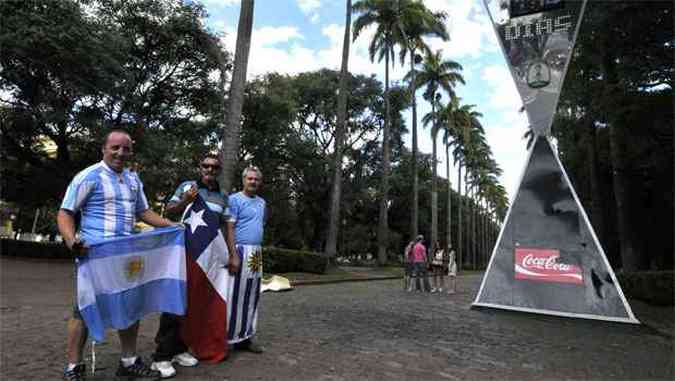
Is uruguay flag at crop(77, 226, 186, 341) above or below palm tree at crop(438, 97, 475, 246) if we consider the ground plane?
below

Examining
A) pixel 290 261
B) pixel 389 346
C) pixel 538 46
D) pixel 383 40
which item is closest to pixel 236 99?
pixel 538 46

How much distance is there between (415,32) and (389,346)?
33975 mm

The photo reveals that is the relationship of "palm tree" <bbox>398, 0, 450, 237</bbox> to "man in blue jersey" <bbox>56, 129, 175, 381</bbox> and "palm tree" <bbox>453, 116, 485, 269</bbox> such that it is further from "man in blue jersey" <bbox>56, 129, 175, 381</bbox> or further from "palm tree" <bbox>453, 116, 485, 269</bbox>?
"man in blue jersey" <bbox>56, 129, 175, 381</bbox>

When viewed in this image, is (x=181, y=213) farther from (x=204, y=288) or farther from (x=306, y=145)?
(x=306, y=145)

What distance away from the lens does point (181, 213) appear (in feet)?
14.7

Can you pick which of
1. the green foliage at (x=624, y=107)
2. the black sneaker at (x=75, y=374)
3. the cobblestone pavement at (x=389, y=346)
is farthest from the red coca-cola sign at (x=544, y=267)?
the black sneaker at (x=75, y=374)

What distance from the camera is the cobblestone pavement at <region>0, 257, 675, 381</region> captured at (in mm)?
4477

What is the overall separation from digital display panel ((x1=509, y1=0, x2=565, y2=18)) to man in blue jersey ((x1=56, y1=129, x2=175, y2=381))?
32.5ft

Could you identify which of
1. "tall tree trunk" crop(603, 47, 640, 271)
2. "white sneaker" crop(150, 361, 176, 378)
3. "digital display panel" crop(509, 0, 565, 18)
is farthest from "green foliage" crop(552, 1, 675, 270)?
"white sneaker" crop(150, 361, 176, 378)

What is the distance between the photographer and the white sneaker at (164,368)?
4.07 meters

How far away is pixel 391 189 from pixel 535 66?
1490 inches

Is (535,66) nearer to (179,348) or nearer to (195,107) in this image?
(179,348)

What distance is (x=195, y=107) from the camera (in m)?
24.3

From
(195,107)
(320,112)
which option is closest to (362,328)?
(195,107)
